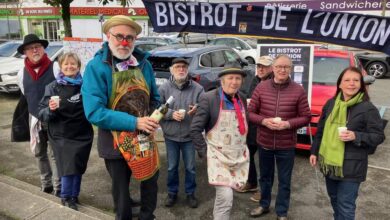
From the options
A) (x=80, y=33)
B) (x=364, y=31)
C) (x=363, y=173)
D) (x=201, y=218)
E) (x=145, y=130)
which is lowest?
(x=201, y=218)

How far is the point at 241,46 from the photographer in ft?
59.3

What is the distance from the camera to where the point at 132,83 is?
2.67 meters

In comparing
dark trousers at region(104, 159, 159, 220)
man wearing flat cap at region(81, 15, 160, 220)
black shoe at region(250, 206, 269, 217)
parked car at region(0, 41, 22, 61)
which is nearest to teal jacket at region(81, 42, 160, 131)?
man wearing flat cap at region(81, 15, 160, 220)

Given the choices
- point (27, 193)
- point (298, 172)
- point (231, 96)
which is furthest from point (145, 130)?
point (298, 172)

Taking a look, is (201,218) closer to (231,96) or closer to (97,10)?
(231,96)

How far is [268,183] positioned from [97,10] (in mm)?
33850

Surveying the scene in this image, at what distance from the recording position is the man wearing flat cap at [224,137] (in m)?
3.12

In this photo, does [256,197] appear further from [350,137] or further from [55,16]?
[55,16]

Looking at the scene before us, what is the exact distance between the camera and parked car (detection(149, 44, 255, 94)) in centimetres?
666

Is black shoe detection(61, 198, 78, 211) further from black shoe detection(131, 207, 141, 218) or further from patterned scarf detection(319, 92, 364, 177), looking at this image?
patterned scarf detection(319, 92, 364, 177)

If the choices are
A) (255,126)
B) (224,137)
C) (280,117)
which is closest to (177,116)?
(224,137)

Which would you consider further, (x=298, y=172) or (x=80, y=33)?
(x=80, y=33)

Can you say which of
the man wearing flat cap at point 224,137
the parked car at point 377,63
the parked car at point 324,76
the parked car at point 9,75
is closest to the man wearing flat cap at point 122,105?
the man wearing flat cap at point 224,137

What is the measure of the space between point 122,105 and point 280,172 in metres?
1.87
